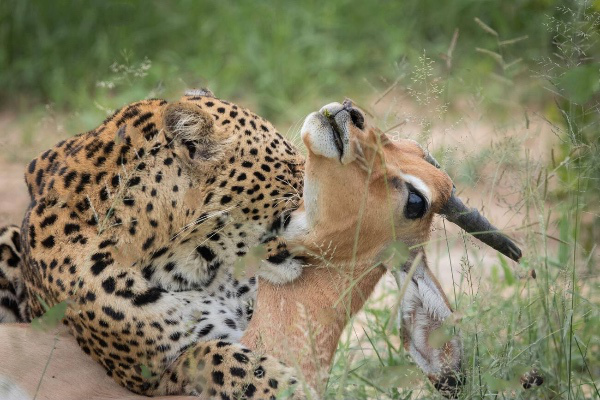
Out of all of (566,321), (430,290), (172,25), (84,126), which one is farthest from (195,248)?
(172,25)

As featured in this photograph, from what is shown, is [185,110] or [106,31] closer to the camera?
[185,110]

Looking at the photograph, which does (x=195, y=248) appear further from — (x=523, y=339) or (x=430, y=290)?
(x=523, y=339)

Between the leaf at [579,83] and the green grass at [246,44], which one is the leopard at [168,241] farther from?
the green grass at [246,44]

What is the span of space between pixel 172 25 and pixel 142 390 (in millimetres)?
5965

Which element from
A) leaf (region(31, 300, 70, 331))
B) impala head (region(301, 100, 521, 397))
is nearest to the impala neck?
impala head (region(301, 100, 521, 397))

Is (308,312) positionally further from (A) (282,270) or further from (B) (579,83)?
(B) (579,83)

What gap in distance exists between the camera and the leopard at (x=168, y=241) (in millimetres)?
3979

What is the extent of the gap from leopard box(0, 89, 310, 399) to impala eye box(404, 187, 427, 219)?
0.50 metres

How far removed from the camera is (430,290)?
3938 millimetres

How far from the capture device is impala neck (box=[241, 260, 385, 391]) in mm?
3949

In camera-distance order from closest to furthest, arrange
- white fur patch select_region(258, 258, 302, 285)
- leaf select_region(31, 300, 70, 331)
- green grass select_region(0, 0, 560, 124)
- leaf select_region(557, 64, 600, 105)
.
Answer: leaf select_region(31, 300, 70, 331), leaf select_region(557, 64, 600, 105), white fur patch select_region(258, 258, 302, 285), green grass select_region(0, 0, 560, 124)

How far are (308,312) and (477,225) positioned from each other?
76cm

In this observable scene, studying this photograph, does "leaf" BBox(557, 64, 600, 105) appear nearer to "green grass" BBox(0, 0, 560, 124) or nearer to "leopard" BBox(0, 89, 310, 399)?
"leopard" BBox(0, 89, 310, 399)

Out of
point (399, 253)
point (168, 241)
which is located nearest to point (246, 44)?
point (168, 241)
